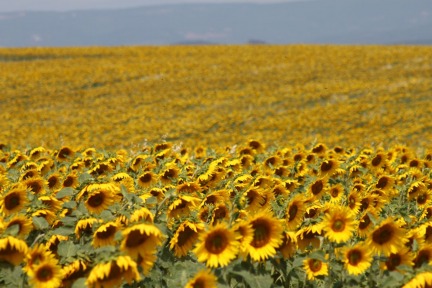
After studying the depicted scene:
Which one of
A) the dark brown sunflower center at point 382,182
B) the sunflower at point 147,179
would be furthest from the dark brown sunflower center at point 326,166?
the sunflower at point 147,179

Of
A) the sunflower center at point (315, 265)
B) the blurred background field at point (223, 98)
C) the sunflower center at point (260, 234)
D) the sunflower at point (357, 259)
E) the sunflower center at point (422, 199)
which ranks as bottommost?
the blurred background field at point (223, 98)

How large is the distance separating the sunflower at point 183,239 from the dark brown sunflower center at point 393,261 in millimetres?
1240

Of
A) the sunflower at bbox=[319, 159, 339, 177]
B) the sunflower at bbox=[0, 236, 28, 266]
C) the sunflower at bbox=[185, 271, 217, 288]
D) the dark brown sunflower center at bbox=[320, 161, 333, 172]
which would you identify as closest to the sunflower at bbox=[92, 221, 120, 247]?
the sunflower at bbox=[0, 236, 28, 266]

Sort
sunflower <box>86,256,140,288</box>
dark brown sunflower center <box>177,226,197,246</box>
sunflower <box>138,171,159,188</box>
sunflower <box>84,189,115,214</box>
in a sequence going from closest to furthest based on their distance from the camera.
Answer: sunflower <box>86,256,140,288</box> → dark brown sunflower center <box>177,226,197,246</box> → sunflower <box>84,189,115,214</box> → sunflower <box>138,171,159,188</box>

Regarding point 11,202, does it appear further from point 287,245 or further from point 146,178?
point 287,245

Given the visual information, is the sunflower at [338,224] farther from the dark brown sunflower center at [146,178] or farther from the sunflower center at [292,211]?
the dark brown sunflower center at [146,178]

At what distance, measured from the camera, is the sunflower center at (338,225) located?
379cm

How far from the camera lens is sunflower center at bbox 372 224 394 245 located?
3.54 m

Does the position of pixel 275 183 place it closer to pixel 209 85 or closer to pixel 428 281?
pixel 428 281

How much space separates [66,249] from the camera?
349 centimetres

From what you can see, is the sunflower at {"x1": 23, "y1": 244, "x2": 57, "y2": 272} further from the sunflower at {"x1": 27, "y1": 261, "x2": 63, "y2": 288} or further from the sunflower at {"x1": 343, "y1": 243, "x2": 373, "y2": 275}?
the sunflower at {"x1": 343, "y1": 243, "x2": 373, "y2": 275}

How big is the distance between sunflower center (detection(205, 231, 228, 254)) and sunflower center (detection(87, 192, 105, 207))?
1631mm

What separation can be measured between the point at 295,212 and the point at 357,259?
2.24 feet

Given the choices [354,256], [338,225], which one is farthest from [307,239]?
[354,256]
